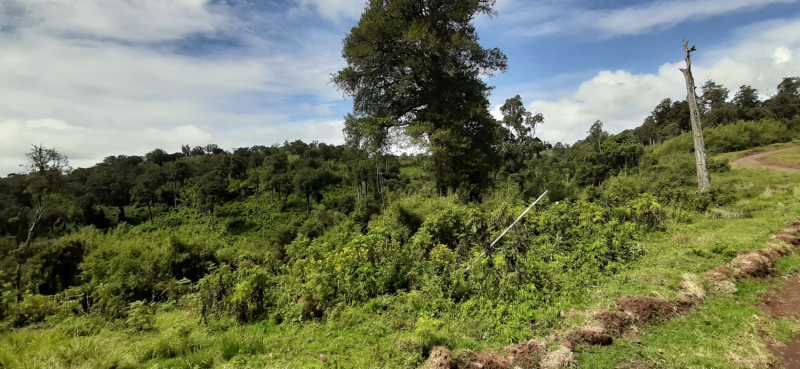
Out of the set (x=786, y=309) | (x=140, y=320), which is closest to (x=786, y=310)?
(x=786, y=309)

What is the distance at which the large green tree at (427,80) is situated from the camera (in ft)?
41.6

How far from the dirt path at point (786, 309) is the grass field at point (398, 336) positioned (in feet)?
0.37

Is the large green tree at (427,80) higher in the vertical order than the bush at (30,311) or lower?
higher

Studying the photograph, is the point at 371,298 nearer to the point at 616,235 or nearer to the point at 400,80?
the point at 616,235

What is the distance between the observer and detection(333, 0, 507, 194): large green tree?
12680mm

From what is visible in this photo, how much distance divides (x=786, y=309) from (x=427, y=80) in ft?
39.4

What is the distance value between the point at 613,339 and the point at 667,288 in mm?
1778

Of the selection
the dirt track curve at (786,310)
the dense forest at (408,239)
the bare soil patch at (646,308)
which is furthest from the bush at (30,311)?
the dirt track curve at (786,310)

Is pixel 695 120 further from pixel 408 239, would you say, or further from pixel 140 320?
pixel 140 320

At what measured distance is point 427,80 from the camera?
544 inches

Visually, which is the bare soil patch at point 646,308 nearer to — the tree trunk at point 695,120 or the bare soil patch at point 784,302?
the bare soil patch at point 784,302

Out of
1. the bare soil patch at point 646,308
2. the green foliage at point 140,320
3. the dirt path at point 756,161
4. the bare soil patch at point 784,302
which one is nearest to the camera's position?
the bare soil patch at point 646,308

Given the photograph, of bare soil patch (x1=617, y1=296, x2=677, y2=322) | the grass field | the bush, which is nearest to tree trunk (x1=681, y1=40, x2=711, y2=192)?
the grass field

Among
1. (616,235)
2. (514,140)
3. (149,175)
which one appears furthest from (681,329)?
(149,175)
